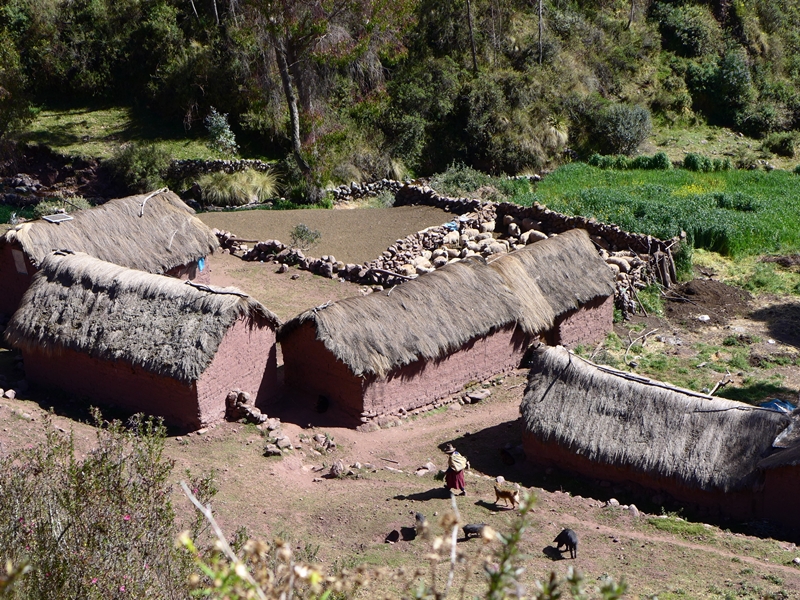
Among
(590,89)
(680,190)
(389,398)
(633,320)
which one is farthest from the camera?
(590,89)

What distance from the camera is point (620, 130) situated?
3534 cm

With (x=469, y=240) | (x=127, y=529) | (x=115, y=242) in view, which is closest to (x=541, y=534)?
(x=127, y=529)

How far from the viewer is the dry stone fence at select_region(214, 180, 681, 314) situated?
2108 cm

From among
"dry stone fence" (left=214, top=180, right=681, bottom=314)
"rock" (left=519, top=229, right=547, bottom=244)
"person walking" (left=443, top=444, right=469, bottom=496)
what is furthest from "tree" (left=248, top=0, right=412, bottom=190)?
"person walking" (left=443, top=444, right=469, bottom=496)

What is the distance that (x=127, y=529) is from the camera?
7.42 m

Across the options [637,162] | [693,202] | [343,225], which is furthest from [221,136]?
[693,202]

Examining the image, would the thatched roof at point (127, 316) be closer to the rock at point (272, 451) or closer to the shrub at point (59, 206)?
the rock at point (272, 451)

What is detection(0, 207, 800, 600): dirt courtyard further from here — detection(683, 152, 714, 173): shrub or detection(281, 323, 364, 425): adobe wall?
detection(683, 152, 714, 173): shrub

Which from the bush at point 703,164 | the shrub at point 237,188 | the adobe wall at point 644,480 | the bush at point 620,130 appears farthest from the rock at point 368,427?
the bush at point 620,130

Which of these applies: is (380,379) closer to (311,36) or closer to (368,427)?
(368,427)

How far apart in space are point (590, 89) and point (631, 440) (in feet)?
95.5

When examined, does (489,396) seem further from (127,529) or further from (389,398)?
(127,529)

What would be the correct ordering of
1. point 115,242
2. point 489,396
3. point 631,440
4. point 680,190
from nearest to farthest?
point 631,440 → point 489,396 → point 115,242 → point 680,190

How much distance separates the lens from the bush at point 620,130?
1395 inches
